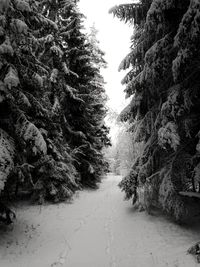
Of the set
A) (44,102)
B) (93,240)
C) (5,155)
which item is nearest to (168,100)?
(5,155)

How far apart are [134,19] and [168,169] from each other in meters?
6.45

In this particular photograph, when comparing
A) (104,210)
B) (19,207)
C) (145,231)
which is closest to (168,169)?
(145,231)

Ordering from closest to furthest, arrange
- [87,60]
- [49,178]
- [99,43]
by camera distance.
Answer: [49,178], [87,60], [99,43]

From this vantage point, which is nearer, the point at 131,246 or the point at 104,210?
the point at 131,246

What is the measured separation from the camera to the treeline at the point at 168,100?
7469mm

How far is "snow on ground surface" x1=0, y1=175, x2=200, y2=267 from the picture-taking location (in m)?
6.94

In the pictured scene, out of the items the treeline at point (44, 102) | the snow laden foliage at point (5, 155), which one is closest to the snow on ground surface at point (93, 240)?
the treeline at point (44, 102)

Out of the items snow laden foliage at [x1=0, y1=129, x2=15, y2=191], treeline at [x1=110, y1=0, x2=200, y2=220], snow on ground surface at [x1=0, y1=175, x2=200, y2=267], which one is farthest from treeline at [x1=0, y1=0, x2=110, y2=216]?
treeline at [x1=110, y1=0, x2=200, y2=220]

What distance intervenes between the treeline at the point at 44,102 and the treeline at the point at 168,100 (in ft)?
12.4

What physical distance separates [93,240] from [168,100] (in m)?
5.63

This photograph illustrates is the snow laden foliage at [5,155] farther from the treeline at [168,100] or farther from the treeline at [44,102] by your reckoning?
the treeline at [168,100]

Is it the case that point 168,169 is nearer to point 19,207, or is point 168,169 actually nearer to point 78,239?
point 78,239

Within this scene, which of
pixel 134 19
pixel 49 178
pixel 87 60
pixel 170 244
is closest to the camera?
pixel 170 244

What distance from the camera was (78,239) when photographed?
898 cm
